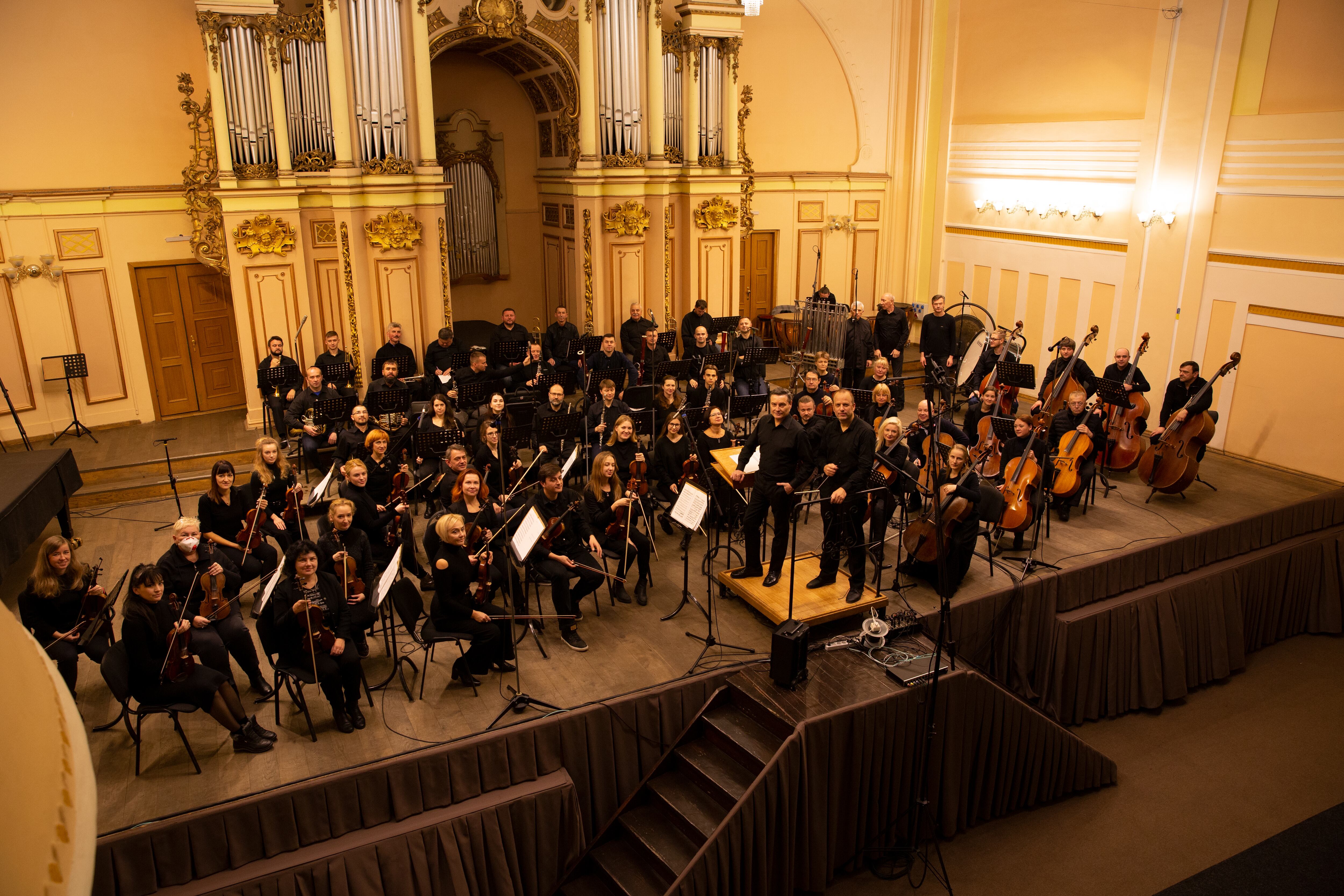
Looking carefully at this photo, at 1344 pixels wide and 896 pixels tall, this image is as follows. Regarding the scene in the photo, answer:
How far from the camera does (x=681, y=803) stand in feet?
19.1

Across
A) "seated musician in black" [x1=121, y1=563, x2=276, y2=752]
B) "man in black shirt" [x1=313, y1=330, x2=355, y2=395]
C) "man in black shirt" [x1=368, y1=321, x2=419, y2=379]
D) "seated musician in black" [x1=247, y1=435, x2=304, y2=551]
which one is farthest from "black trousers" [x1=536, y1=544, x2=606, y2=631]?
"man in black shirt" [x1=368, y1=321, x2=419, y2=379]

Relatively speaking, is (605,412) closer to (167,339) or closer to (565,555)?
(565,555)

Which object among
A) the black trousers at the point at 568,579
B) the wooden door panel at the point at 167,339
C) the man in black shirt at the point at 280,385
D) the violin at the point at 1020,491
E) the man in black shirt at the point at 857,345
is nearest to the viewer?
the black trousers at the point at 568,579

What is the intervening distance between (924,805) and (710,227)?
8.87 metres

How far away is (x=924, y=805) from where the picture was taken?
6309 mm

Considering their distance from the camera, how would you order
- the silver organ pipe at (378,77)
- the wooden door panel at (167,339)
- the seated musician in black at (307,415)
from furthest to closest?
the wooden door panel at (167,339) < the silver organ pipe at (378,77) < the seated musician in black at (307,415)

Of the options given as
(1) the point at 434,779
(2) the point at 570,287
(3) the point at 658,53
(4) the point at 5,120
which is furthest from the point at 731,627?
(4) the point at 5,120

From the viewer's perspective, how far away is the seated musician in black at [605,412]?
8.99m

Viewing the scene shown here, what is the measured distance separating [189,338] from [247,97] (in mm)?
3070

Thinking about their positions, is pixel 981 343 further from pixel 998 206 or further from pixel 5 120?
pixel 5 120

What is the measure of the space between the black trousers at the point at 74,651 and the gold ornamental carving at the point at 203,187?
592 cm

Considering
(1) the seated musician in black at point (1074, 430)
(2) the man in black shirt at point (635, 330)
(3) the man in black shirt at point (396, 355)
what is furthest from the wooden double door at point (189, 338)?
(1) the seated musician in black at point (1074, 430)

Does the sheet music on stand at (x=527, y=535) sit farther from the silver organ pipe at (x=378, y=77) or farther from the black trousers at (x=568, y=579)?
the silver organ pipe at (x=378, y=77)

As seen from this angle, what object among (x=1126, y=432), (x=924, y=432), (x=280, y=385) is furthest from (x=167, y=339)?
(x=1126, y=432)
